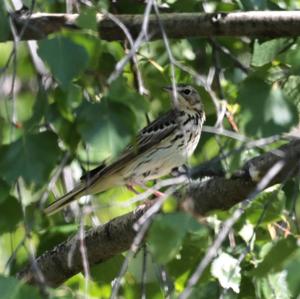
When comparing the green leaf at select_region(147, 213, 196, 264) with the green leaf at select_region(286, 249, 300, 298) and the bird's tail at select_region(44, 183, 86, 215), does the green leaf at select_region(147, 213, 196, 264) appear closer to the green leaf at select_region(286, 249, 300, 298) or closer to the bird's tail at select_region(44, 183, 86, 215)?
the green leaf at select_region(286, 249, 300, 298)

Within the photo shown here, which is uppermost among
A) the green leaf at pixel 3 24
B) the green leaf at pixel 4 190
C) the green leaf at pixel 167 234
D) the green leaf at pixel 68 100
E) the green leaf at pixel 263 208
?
the green leaf at pixel 3 24

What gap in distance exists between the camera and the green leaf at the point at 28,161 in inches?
130

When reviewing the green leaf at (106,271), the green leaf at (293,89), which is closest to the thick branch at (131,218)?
the green leaf at (106,271)

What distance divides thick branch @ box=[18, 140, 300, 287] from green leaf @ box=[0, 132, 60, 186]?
1.60 feet

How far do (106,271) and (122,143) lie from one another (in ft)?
4.74

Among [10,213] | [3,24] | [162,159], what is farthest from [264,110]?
[162,159]

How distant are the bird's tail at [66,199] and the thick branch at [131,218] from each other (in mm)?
483

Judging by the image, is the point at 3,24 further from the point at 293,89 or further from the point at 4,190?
the point at 293,89

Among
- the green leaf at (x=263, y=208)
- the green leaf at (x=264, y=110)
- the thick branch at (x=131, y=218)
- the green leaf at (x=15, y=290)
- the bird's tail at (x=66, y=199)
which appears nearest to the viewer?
the green leaf at (x=15, y=290)

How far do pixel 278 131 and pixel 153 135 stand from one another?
306cm

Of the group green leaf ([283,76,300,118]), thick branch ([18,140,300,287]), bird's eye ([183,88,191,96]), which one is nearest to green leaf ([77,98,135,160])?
thick branch ([18,140,300,287])

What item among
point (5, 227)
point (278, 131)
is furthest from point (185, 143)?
point (278, 131)

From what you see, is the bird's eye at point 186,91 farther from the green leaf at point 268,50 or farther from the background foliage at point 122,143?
the green leaf at point 268,50

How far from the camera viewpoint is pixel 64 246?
455 cm
